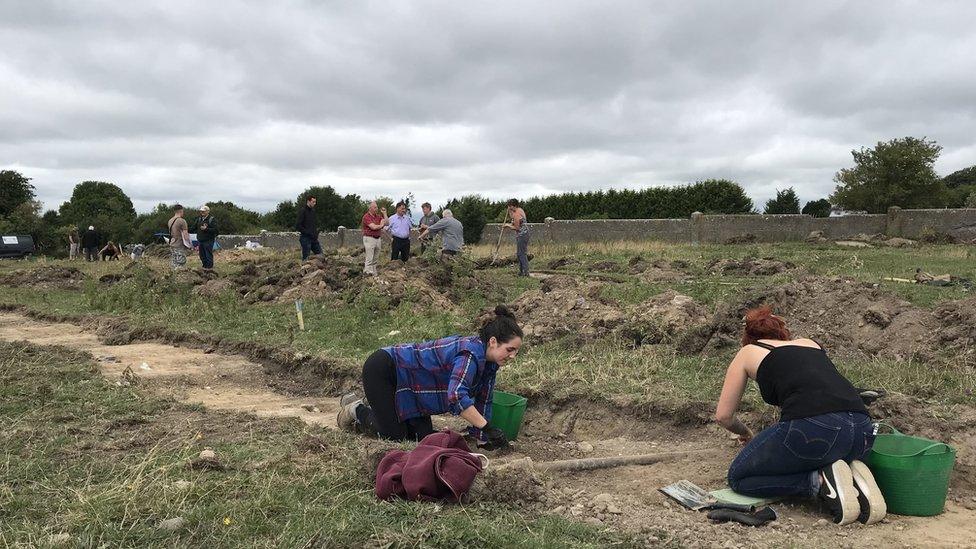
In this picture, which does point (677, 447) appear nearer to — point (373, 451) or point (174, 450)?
point (373, 451)

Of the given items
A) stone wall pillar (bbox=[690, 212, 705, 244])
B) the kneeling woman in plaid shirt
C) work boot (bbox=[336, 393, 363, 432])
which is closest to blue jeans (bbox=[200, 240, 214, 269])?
work boot (bbox=[336, 393, 363, 432])

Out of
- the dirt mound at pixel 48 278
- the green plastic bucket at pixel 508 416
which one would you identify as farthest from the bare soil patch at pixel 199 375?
the dirt mound at pixel 48 278

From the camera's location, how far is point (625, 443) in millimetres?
5352

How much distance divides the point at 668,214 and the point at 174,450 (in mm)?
29677

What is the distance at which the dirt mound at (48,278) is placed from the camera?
16.7 meters

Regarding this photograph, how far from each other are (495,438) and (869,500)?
228 centimetres

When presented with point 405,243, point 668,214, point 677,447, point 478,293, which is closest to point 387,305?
point 478,293

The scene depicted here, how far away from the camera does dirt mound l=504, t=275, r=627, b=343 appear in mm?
8023

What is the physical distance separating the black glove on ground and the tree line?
2044 centimetres

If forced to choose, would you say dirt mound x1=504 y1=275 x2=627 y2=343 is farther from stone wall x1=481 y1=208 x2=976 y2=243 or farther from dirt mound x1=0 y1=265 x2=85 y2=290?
stone wall x1=481 y1=208 x2=976 y2=243

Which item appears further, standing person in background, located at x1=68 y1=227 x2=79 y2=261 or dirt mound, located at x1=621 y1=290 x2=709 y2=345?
standing person in background, located at x1=68 y1=227 x2=79 y2=261

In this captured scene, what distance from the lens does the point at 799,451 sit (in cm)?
A: 382

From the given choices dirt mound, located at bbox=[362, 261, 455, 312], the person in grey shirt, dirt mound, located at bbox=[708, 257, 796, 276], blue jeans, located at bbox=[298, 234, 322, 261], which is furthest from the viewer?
blue jeans, located at bbox=[298, 234, 322, 261]

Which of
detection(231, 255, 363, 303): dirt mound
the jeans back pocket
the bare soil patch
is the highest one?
detection(231, 255, 363, 303): dirt mound
